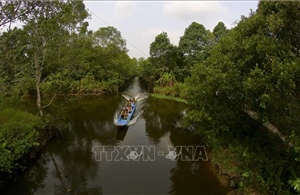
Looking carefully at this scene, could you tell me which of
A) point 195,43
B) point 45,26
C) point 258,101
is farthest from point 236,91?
point 195,43

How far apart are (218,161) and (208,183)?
1.15 m

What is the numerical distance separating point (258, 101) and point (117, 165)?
747 centimetres

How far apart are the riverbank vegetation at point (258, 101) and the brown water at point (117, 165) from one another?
1.81 m

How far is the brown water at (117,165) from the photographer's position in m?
10.2

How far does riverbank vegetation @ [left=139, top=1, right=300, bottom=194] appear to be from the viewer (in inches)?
268

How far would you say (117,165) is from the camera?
12.2 m

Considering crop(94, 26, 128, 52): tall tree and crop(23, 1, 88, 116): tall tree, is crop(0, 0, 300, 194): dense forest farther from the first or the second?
crop(94, 26, 128, 52): tall tree

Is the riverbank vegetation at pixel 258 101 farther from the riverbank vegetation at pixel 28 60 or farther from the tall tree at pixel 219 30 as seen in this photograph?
the tall tree at pixel 219 30

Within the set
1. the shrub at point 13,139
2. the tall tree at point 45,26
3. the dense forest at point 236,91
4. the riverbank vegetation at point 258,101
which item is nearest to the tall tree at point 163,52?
the dense forest at point 236,91

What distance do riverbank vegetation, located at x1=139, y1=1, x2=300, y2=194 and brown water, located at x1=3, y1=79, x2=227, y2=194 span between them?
181 cm

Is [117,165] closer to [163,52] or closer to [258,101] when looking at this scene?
[258,101]

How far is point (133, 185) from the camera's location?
1038 centimetres

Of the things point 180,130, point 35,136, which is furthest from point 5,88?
point 180,130

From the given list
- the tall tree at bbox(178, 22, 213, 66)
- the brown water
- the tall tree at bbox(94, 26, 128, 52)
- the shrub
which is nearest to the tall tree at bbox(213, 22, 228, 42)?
the tall tree at bbox(178, 22, 213, 66)
